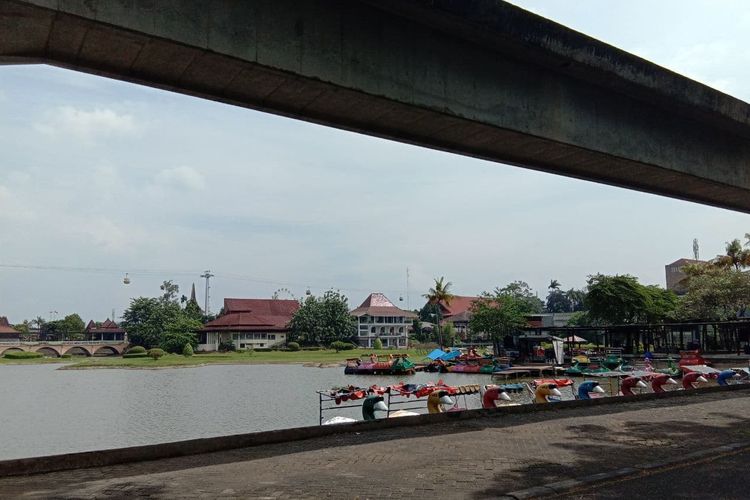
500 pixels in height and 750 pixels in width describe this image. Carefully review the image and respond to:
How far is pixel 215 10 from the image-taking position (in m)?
7.41

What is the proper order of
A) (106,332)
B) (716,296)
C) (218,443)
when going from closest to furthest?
(218,443), (716,296), (106,332)

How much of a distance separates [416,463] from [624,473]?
3.22 meters

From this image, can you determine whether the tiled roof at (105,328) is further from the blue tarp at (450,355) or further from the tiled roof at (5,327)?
the blue tarp at (450,355)

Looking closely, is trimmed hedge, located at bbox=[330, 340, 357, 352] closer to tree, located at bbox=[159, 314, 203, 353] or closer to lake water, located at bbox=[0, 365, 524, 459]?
tree, located at bbox=[159, 314, 203, 353]

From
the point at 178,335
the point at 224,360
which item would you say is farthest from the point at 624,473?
the point at 178,335

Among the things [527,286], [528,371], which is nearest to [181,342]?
[528,371]

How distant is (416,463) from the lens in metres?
9.88

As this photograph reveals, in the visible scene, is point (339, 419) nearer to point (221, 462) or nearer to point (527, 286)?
point (221, 462)

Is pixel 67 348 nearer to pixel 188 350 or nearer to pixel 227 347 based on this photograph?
pixel 188 350

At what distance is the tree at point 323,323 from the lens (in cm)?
10869

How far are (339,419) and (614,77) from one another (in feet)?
55.7

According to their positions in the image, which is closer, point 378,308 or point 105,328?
point 378,308

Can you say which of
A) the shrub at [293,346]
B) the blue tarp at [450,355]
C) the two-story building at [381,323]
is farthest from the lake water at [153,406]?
the two-story building at [381,323]

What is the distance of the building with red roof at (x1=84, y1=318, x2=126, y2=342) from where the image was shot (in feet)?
510
